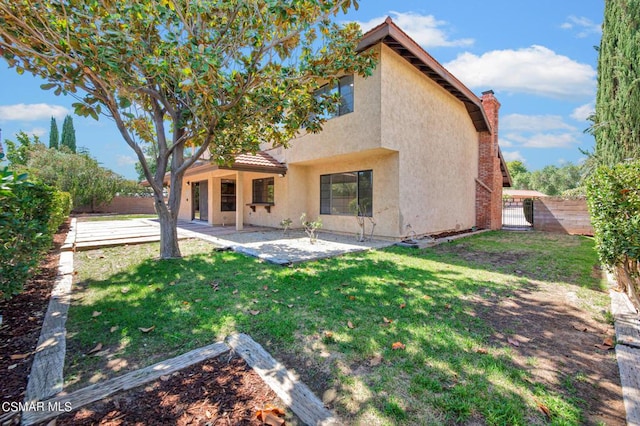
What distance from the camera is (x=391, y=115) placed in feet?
30.2

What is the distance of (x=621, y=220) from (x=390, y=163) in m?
6.66

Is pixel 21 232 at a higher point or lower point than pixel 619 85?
lower

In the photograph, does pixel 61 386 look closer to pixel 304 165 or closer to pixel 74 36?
pixel 74 36

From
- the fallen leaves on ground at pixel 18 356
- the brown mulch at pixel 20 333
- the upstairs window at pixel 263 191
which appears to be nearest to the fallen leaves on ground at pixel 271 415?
the brown mulch at pixel 20 333

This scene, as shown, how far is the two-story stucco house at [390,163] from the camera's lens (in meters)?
9.28

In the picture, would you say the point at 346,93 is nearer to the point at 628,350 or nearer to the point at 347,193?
the point at 347,193

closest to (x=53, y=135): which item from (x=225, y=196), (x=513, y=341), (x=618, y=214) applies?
(x=225, y=196)

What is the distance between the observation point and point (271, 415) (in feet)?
6.25

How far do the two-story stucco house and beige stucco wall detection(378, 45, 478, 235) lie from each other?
4 centimetres

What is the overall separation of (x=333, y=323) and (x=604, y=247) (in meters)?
3.83

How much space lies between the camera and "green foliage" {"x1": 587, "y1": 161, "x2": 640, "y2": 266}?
11.3 feet

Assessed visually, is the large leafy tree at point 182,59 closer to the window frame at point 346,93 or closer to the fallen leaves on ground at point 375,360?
the window frame at point 346,93

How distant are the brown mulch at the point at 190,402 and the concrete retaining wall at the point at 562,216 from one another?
15873mm

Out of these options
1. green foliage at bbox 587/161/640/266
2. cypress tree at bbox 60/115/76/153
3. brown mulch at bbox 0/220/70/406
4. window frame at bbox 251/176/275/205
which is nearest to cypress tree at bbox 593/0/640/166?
green foliage at bbox 587/161/640/266
